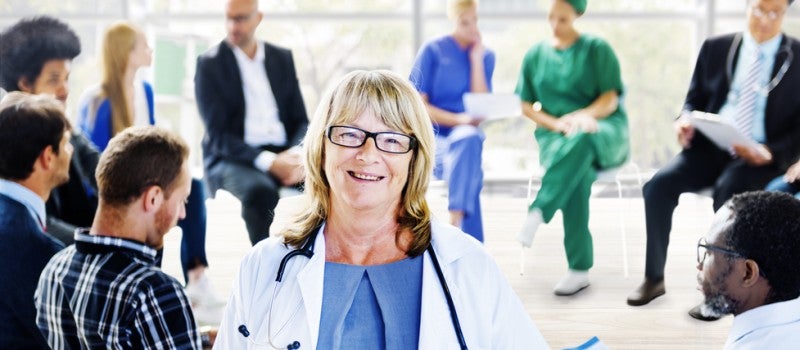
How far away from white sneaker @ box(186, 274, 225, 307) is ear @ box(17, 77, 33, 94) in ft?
3.36

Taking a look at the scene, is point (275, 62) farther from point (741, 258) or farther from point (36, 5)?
point (36, 5)

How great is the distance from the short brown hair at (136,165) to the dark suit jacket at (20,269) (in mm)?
468

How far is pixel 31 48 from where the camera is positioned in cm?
396

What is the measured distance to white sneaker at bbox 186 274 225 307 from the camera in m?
4.11

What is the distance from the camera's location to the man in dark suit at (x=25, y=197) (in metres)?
2.34

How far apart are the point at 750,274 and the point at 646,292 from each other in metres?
2.15

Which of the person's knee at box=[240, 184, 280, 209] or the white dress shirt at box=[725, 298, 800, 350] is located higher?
the white dress shirt at box=[725, 298, 800, 350]

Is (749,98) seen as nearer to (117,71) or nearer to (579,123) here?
(579,123)

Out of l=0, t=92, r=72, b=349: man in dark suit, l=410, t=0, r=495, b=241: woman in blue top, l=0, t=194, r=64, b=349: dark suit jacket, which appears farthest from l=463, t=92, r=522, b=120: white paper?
l=0, t=194, r=64, b=349: dark suit jacket

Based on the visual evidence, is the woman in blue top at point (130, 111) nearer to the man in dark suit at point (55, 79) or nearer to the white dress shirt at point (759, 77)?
the man in dark suit at point (55, 79)

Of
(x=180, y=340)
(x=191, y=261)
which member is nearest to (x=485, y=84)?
(x=191, y=261)

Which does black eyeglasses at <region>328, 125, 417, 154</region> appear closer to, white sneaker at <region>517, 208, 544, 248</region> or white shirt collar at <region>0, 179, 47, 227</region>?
white shirt collar at <region>0, 179, 47, 227</region>

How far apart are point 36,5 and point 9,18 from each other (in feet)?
0.79

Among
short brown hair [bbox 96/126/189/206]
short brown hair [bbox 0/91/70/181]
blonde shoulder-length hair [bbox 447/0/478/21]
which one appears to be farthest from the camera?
blonde shoulder-length hair [bbox 447/0/478/21]
